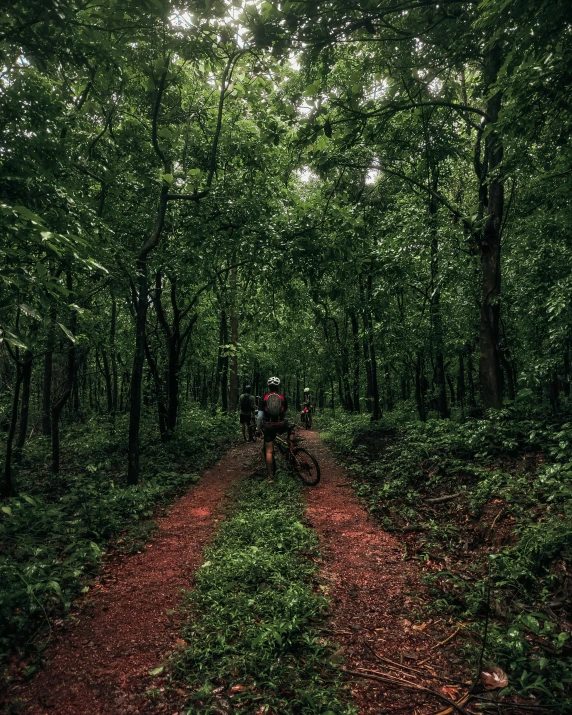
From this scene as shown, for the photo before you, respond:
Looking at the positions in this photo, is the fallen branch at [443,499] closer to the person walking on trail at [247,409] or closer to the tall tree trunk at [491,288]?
the tall tree trunk at [491,288]

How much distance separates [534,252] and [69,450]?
695 inches

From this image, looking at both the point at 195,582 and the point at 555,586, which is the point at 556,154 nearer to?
the point at 555,586

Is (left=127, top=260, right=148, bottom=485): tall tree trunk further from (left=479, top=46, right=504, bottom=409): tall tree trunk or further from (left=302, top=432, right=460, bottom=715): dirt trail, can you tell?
(left=479, top=46, right=504, bottom=409): tall tree trunk

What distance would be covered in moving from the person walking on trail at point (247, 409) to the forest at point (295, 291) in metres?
3.45

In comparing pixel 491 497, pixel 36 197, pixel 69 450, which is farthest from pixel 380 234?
pixel 69 450

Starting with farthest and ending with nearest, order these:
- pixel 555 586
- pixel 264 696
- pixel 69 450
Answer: pixel 69 450 < pixel 555 586 < pixel 264 696

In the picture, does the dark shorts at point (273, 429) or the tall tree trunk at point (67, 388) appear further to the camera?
the dark shorts at point (273, 429)

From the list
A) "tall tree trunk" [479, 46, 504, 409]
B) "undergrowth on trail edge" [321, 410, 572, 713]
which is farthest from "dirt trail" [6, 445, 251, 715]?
"tall tree trunk" [479, 46, 504, 409]

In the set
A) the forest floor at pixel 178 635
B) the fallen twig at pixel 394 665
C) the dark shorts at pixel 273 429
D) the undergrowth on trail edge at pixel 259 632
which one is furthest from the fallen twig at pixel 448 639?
the dark shorts at pixel 273 429

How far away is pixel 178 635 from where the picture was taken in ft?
14.0

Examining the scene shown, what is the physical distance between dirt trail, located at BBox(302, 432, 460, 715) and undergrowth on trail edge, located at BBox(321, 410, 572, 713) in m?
0.28

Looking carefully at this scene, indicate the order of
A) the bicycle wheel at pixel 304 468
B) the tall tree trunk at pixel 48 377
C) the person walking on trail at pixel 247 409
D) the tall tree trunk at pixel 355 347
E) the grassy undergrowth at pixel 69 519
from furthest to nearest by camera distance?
the tall tree trunk at pixel 355 347 → the person walking on trail at pixel 247 409 → the bicycle wheel at pixel 304 468 → the tall tree trunk at pixel 48 377 → the grassy undergrowth at pixel 69 519

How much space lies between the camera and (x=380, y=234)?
1248cm

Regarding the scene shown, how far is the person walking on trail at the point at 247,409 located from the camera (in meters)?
16.6
